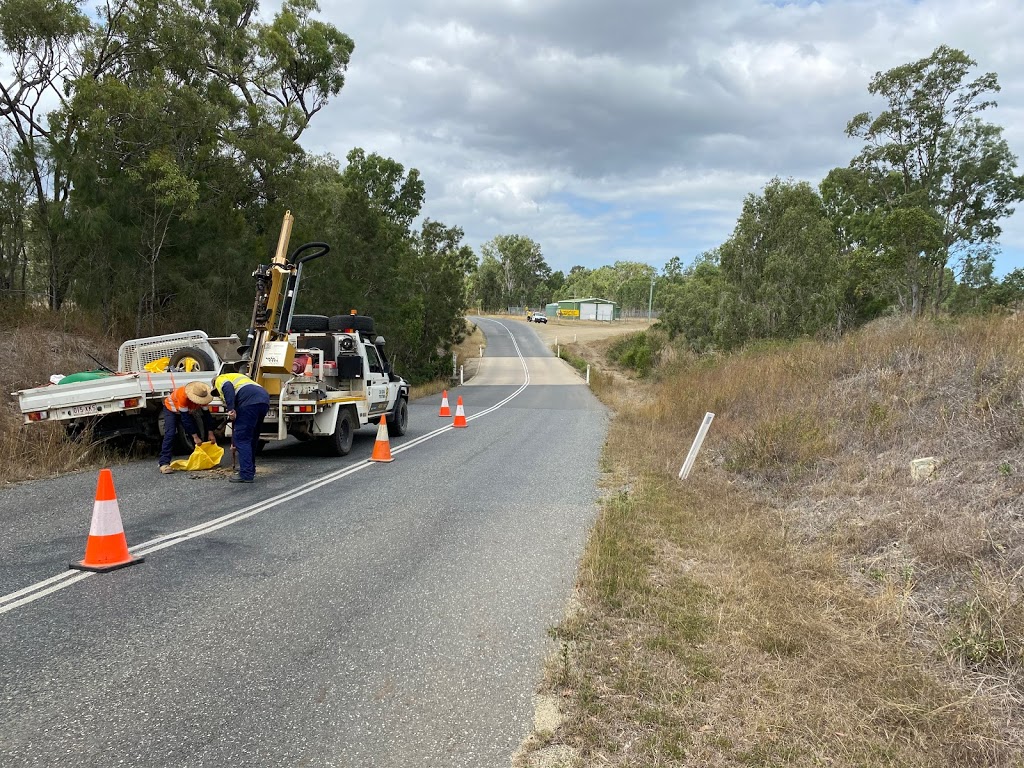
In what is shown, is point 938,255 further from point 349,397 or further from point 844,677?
point 844,677

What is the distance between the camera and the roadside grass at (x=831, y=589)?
10.2ft

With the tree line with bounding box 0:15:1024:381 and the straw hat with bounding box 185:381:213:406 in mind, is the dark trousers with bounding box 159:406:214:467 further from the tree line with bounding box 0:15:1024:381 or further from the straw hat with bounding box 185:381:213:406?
the tree line with bounding box 0:15:1024:381

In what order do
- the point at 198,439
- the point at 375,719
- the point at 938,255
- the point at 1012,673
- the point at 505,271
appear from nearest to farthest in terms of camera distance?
the point at 375,719 < the point at 1012,673 < the point at 198,439 < the point at 938,255 < the point at 505,271

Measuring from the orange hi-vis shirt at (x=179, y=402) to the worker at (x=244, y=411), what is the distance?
0.83m

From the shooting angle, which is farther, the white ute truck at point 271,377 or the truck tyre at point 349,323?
the truck tyre at point 349,323

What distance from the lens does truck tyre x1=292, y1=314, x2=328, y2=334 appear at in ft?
41.7

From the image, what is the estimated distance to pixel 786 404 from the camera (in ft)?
34.9

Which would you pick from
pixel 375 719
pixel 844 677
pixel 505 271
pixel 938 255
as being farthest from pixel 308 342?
pixel 505 271

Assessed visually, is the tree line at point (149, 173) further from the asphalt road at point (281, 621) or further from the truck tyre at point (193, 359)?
the asphalt road at point (281, 621)

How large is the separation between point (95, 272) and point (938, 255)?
4235 cm

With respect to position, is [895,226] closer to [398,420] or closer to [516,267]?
[398,420]

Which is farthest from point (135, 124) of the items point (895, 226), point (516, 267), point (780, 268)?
point (516, 267)

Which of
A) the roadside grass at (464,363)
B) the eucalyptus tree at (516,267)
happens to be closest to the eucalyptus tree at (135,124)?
the roadside grass at (464,363)

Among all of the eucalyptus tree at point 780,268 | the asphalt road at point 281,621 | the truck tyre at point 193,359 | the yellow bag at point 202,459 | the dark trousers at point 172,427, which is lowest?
the asphalt road at point 281,621
